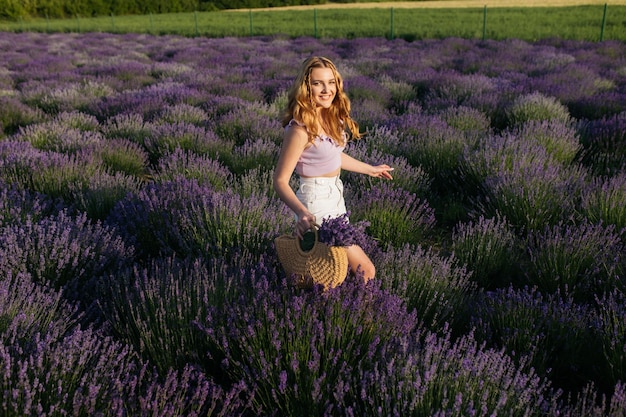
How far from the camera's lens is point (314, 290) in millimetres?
2227

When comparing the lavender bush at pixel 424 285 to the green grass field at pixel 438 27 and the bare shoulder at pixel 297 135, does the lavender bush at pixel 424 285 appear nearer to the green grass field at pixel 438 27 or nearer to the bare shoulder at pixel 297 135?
the bare shoulder at pixel 297 135

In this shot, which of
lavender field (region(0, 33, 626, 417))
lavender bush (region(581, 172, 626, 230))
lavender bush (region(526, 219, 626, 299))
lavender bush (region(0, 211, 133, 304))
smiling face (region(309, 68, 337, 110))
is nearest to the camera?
lavender field (region(0, 33, 626, 417))

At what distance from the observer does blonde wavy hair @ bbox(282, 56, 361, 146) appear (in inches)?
95.7

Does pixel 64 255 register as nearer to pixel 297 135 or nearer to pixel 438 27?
pixel 297 135

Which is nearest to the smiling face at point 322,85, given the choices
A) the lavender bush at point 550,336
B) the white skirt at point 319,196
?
the white skirt at point 319,196

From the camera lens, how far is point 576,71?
388 inches

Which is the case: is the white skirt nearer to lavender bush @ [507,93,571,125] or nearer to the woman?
the woman

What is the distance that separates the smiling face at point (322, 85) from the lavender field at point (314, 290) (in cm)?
69

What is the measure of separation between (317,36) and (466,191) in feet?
65.0

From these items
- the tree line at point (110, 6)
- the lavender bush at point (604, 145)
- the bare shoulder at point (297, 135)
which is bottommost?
the lavender bush at point (604, 145)

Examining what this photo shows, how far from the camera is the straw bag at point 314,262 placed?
2146 mm

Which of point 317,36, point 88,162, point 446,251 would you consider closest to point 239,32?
point 317,36

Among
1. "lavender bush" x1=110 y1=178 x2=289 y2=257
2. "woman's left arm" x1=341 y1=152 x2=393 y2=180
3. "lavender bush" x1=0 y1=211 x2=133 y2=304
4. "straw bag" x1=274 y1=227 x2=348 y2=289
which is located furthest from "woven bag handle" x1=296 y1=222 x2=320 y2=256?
"lavender bush" x1=0 y1=211 x2=133 y2=304

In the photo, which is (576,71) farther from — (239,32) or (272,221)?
(239,32)
